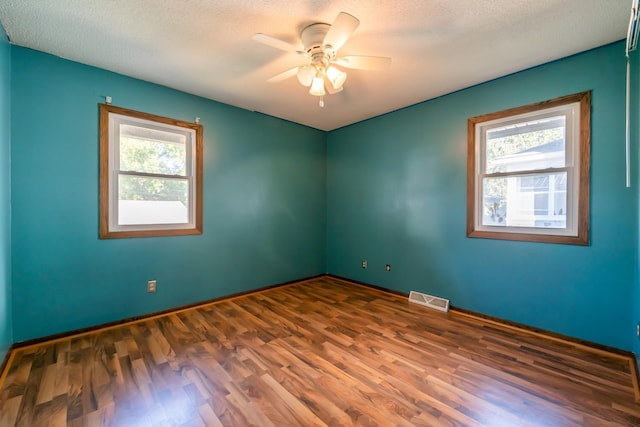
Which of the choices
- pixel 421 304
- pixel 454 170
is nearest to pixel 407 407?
pixel 421 304

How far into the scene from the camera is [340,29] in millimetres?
1722

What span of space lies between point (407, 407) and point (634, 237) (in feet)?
7.59

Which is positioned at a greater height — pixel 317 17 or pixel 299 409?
pixel 317 17

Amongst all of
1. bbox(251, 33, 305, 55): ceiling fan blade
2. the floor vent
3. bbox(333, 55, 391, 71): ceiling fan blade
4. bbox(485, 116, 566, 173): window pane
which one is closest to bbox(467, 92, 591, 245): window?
bbox(485, 116, 566, 173): window pane

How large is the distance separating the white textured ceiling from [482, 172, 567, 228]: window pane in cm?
113

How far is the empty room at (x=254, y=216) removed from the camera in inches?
68.9

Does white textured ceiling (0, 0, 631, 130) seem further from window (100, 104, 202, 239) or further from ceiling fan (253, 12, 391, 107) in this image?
window (100, 104, 202, 239)

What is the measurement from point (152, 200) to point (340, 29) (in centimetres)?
262

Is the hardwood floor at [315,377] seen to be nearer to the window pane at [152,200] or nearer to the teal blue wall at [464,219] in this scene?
the teal blue wall at [464,219]

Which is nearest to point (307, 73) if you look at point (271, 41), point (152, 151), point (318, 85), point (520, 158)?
point (318, 85)

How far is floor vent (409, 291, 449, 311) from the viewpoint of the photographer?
3147 millimetres

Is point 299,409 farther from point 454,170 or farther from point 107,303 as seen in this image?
point 454,170

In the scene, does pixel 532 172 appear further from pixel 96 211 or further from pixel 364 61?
pixel 96 211

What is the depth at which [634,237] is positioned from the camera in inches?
83.0
